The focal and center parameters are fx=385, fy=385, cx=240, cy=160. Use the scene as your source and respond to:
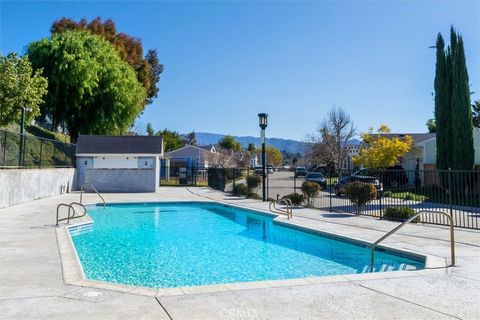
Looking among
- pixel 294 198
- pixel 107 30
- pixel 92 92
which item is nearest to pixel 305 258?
pixel 294 198

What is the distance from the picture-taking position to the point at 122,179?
28938mm

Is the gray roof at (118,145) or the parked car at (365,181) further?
the gray roof at (118,145)

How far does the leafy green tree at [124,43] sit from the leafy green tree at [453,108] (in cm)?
2995

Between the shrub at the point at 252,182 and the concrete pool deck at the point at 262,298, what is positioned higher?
the shrub at the point at 252,182

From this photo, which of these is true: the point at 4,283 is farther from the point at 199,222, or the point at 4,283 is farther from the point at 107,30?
the point at 107,30

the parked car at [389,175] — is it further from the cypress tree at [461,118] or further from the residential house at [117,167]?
the residential house at [117,167]

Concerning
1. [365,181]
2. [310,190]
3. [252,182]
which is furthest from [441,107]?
[252,182]

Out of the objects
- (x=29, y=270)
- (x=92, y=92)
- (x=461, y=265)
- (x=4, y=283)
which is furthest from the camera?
(x=92, y=92)

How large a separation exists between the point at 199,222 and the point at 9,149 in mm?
9739

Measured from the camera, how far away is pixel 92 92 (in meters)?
33.4

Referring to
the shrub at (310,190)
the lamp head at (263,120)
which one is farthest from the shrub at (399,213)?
the lamp head at (263,120)

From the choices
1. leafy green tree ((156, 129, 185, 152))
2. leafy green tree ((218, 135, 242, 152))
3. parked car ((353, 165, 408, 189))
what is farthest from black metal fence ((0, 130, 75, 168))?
leafy green tree ((218, 135, 242, 152))

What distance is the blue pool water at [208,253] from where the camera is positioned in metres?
7.86

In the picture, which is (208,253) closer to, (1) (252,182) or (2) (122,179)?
(1) (252,182)
